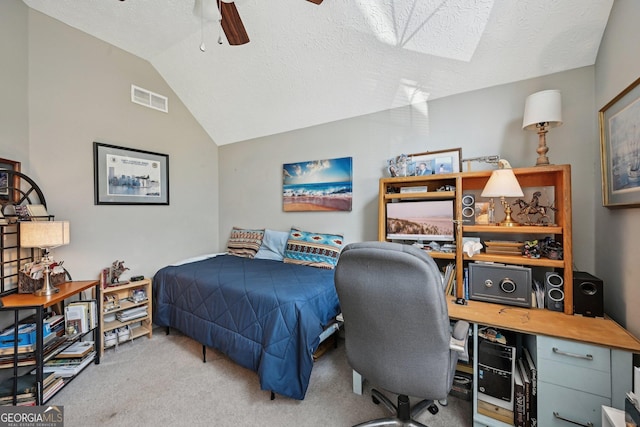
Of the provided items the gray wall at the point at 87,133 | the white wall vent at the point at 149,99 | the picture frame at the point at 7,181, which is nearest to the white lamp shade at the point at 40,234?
the picture frame at the point at 7,181

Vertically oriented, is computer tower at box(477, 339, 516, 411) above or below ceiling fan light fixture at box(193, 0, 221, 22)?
below

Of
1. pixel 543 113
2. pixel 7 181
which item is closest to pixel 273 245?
pixel 7 181

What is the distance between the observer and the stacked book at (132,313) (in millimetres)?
2408

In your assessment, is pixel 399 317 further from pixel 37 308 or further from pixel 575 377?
pixel 37 308

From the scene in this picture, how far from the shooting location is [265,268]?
2564 mm

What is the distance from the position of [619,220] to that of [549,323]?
2.38ft

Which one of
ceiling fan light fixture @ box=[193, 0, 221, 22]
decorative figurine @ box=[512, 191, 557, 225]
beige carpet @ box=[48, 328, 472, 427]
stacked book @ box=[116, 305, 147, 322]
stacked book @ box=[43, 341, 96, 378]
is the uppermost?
ceiling fan light fixture @ box=[193, 0, 221, 22]

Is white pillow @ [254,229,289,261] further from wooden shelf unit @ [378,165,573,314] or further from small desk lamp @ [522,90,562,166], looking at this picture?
small desk lamp @ [522,90,562,166]

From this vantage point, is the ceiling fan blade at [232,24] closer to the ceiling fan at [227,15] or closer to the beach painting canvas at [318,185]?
the ceiling fan at [227,15]

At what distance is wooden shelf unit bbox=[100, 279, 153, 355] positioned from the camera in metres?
2.30

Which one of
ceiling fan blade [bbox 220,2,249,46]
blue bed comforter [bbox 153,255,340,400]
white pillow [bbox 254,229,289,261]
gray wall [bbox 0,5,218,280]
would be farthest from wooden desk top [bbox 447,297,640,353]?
gray wall [bbox 0,5,218,280]

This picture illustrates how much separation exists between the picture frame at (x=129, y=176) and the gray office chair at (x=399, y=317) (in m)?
2.68

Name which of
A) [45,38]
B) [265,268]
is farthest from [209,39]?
[265,268]

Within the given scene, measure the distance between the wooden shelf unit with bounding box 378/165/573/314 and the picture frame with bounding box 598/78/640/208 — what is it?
19 cm
